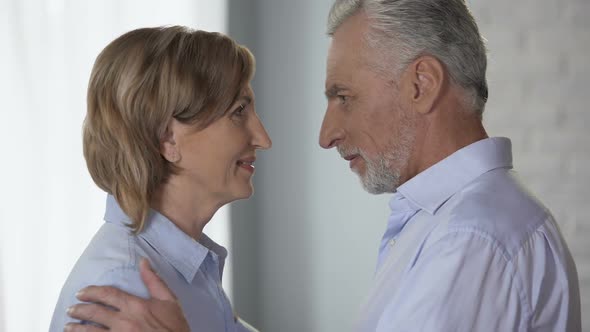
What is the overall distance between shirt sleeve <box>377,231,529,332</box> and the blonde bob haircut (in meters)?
0.61

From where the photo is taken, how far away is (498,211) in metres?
1.23

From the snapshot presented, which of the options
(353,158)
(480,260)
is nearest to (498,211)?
(480,260)

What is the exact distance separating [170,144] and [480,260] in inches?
28.8

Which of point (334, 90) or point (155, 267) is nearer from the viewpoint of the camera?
point (155, 267)

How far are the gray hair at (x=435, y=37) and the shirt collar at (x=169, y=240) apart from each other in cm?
57

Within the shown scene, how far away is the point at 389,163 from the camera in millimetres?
1507

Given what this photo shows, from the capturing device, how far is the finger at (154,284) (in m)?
1.32

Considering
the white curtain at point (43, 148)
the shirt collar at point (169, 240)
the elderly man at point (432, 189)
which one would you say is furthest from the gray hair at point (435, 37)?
the white curtain at point (43, 148)

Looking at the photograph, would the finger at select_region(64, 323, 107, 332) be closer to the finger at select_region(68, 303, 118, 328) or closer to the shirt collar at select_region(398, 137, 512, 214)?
the finger at select_region(68, 303, 118, 328)

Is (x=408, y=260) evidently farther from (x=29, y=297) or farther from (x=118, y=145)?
(x=29, y=297)

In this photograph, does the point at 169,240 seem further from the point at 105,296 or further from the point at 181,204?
the point at 105,296

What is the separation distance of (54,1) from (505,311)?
1966 mm

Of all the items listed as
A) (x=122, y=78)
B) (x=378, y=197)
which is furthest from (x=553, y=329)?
(x=378, y=197)

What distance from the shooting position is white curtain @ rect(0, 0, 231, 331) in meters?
2.32
